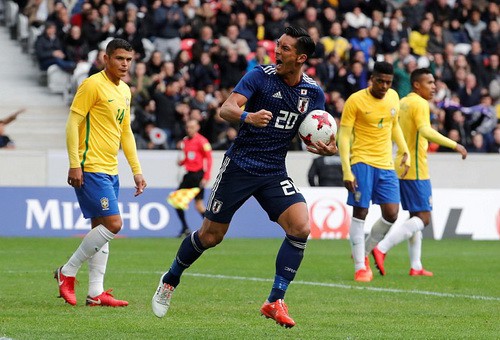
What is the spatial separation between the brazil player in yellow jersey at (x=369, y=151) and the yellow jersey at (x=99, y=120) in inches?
144

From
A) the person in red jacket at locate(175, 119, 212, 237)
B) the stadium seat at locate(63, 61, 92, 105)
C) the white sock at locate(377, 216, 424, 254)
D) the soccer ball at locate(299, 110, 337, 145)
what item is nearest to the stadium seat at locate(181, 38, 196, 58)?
the stadium seat at locate(63, 61, 92, 105)

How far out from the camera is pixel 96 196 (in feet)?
34.8

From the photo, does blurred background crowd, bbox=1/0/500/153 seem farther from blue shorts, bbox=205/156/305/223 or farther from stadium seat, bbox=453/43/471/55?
blue shorts, bbox=205/156/305/223

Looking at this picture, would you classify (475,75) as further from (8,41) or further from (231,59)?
(8,41)

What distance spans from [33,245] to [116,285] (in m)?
6.90

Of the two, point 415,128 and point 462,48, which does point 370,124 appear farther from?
point 462,48

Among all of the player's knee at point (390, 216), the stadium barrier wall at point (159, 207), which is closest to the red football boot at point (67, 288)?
the player's knee at point (390, 216)

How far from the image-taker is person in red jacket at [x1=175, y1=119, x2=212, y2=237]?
2250cm

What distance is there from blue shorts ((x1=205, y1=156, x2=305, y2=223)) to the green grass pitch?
2.89ft

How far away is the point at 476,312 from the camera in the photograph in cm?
1052

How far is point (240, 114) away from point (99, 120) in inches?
88.9

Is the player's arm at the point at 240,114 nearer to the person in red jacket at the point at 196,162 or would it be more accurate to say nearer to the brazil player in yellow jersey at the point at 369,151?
the brazil player in yellow jersey at the point at 369,151

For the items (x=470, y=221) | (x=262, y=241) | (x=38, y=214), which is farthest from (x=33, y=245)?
(x=470, y=221)

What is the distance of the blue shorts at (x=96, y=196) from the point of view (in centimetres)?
1062
